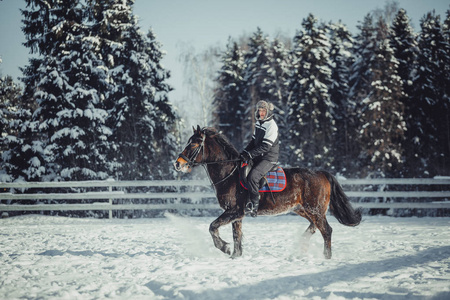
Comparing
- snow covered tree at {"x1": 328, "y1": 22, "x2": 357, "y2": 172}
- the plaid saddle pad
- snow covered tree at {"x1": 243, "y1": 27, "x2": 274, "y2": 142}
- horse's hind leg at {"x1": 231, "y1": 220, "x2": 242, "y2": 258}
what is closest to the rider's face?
the plaid saddle pad

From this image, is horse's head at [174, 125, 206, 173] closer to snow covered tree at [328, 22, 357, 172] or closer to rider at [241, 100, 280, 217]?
rider at [241, 100, 280, 217]

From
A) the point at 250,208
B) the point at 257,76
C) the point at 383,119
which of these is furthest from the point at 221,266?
the point at 257,76

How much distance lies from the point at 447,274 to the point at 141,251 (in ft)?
17.9

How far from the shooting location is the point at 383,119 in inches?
777

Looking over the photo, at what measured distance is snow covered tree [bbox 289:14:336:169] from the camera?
76.2 feet

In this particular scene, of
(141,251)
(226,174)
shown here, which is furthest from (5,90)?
(226,174)

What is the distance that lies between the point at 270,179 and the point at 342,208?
5.80 ft

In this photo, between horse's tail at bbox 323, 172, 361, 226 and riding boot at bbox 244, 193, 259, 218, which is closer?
riding boot at bbox 244, 193, 259, 218

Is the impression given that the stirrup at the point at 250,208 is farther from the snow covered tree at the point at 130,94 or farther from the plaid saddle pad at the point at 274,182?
the snow covered tree at the point at 130,94

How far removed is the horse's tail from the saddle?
113 centimetres

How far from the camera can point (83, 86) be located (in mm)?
15062

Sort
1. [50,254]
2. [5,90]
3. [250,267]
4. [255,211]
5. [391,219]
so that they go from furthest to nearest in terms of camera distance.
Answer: [5,90] < [391,219] < [50,254] < [255,211] < [250,267]

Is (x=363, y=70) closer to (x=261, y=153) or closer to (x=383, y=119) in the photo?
(x=383, y=119)

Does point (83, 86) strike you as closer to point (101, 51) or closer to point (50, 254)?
point (101, 51)
